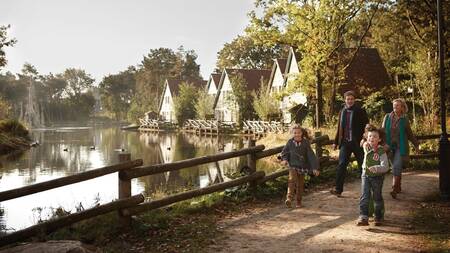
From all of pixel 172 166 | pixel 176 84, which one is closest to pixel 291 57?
pixel 176 84

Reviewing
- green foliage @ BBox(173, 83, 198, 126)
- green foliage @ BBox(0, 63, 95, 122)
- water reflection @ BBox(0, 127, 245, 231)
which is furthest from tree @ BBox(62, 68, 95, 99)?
water reflection @ BBox(0, 127, 245, 231)

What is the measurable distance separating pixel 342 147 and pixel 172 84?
211 feet

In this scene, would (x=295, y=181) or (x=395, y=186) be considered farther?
(x=395, y=186)

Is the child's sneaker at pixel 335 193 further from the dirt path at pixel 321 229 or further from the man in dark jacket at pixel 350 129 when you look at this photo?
the man in dark jacket at pixel 350 129

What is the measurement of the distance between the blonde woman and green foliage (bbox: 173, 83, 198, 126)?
5341 centimetres

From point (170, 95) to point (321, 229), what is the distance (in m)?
66.2

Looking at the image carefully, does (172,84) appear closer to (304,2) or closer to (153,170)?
(304,2)

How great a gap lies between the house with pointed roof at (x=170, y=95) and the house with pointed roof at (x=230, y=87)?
496 inches

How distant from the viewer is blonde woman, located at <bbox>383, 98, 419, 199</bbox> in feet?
28.8

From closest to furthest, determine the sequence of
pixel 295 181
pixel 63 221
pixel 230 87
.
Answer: pixel 63 221 → pixel 295 181 → pixel 230 87

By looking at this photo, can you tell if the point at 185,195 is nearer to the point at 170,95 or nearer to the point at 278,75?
the point at 278,75

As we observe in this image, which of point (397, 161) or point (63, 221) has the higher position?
point (397, 161)

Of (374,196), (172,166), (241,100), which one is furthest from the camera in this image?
(241,100)

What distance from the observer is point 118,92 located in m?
110
